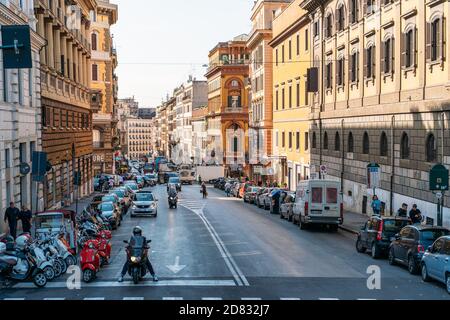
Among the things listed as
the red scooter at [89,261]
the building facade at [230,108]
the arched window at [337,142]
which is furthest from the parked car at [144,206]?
the building facade at [230,108]

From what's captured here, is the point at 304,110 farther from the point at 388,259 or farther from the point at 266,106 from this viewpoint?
the point at 388,259

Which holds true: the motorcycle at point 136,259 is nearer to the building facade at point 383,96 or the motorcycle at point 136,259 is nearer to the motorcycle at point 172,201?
the building facade at point 383,96

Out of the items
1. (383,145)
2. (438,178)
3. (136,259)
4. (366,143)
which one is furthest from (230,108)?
(136,259)

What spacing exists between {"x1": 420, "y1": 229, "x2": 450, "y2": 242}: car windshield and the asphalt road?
1.20m

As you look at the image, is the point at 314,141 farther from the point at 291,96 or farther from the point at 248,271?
the point at 248,271

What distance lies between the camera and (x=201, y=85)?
155 meters

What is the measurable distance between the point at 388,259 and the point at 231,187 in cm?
4617

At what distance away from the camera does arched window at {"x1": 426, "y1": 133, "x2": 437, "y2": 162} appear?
31033 mm

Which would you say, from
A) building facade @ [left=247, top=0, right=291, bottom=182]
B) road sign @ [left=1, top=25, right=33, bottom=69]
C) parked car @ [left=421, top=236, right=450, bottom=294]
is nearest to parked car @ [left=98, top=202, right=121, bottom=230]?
parked car @ [left=421, top=236, right=450, bottom=294]

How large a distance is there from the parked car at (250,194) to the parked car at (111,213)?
20.6 m

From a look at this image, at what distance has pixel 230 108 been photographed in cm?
10750

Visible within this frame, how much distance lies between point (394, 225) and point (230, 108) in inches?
3293
